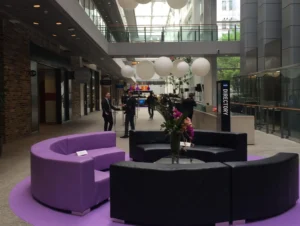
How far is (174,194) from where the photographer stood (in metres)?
3.84

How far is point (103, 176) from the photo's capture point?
4.80 metres

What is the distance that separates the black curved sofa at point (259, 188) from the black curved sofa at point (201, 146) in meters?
2.39

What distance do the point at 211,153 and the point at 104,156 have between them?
81.1 inches

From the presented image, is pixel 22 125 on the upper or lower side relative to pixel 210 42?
lower

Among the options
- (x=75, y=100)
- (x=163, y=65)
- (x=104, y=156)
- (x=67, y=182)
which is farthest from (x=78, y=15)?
(x=75, y=100)

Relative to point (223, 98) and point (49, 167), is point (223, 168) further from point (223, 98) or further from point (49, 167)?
point (223, 98)

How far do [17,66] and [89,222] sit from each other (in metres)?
8.67

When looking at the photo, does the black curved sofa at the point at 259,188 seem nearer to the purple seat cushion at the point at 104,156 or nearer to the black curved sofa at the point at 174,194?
the black curved sofa at the point at 174,194

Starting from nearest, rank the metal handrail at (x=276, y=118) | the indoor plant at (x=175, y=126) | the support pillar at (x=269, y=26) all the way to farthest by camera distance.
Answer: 1. the indoor plant at (x=175, y=126)
2. the metal handrail at (x=276, y=118)
3. the support pillar at (x=269, y=26)

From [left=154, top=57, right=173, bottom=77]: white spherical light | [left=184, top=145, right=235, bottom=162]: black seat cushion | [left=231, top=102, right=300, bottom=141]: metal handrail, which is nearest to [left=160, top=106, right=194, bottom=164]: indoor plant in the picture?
[left=184, top=145, right=235, bottom=162]: black seat cushion

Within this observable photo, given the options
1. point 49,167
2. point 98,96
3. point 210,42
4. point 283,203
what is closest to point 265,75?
point 210,42

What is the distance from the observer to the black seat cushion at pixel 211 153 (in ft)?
22.0

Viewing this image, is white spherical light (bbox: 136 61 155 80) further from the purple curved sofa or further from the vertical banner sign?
the purple curved sofa

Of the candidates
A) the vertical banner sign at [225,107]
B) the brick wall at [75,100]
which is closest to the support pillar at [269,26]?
the vertical banner sign at [225,107]
